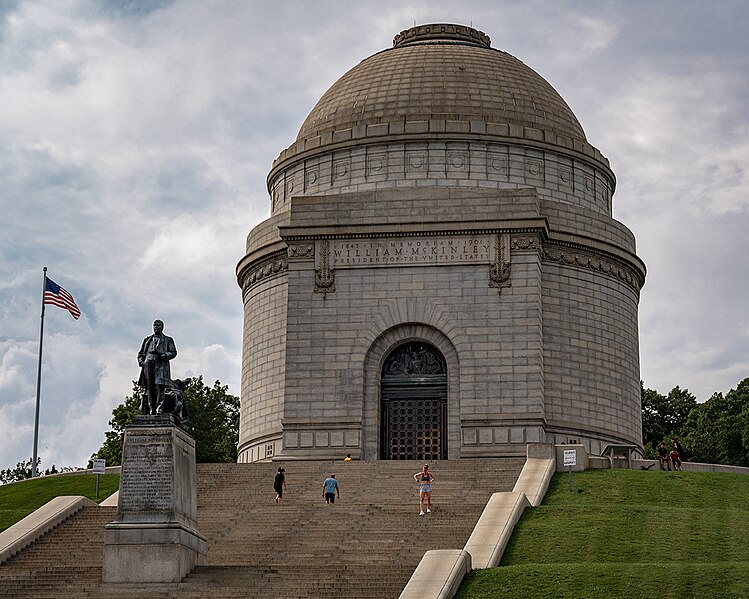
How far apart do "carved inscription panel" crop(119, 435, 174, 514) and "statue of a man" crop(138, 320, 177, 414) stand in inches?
43.0

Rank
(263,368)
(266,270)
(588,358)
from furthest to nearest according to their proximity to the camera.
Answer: (266,270) → (263,368) → (588,358)

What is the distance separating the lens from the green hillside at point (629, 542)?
24953 millimetres

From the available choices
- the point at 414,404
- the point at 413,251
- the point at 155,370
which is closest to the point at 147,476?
the point at 155,370

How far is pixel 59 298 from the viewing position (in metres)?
53.1

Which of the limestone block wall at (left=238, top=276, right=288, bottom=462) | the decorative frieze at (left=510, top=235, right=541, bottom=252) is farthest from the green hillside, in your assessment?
the limestone block wall at (left=238, top=276, right=288, bottom=462)

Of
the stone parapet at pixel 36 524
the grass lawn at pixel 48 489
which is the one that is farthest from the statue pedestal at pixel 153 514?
the grass lawn at pixel 48 489

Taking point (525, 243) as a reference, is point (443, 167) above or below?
above

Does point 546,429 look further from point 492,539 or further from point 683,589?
point 683,589

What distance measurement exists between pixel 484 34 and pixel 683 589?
39926 mm

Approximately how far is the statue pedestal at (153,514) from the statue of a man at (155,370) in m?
0.93

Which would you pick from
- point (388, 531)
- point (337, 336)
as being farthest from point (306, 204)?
point (388, 531)

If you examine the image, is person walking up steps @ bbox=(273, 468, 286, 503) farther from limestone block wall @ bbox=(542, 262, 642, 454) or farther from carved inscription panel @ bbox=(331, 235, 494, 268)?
limestone block wall @ bbox=(542, 262, 642, 454)

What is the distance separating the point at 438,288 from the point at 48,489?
14.2 m

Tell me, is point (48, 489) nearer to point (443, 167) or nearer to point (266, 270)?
point (266, 270)
